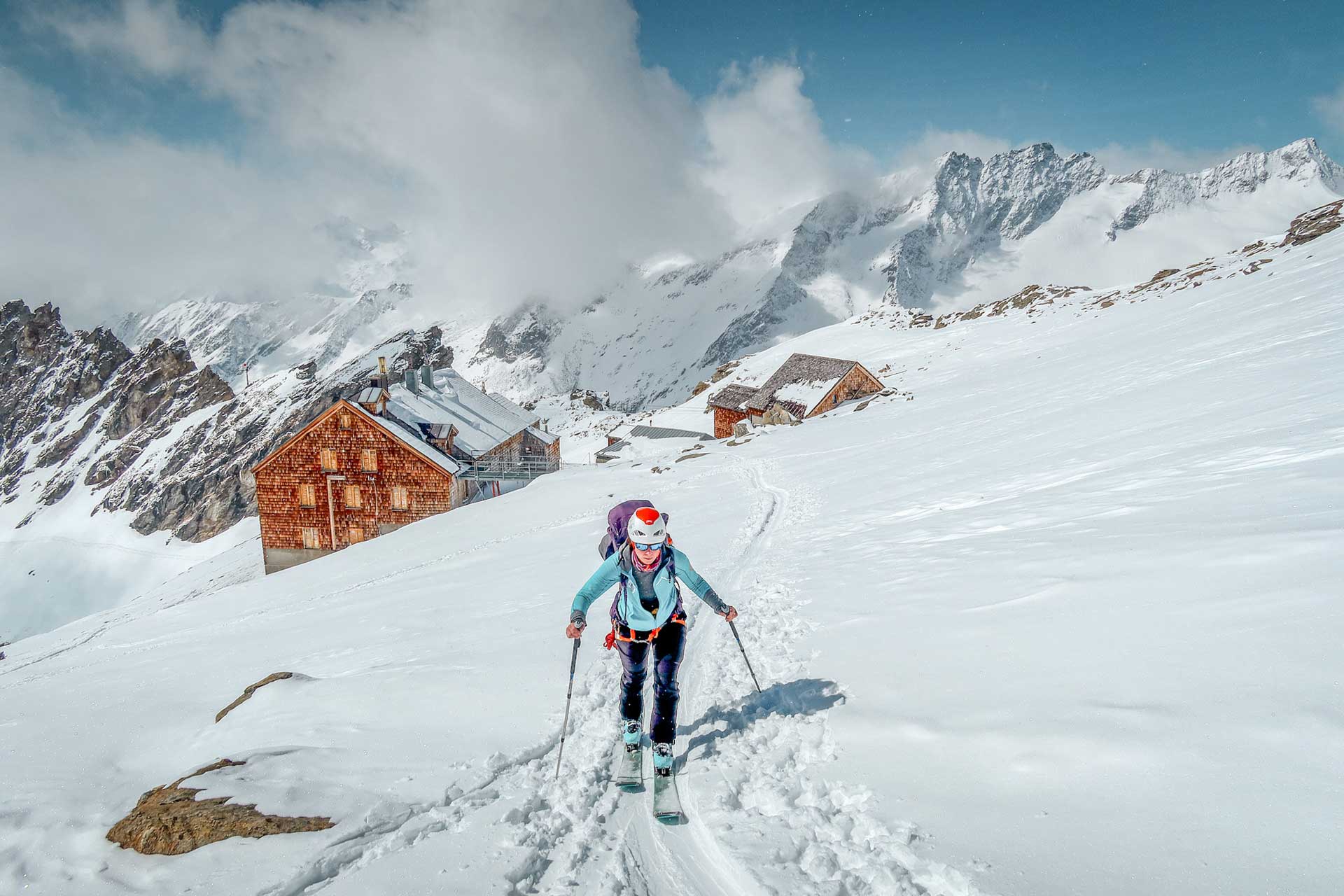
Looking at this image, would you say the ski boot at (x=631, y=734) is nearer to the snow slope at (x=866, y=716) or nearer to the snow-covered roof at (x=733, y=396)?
the snow slope at (x=866, y=716)

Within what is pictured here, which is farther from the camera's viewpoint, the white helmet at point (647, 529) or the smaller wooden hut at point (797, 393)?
the smaller wooden hut at point (797, 393)

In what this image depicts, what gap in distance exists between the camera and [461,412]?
134 feet

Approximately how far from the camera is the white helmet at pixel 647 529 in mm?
5191

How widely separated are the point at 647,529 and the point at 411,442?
30.6 m

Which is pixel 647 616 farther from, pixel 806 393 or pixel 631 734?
pixel 806 393

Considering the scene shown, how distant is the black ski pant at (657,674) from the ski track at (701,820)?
0.53 metres

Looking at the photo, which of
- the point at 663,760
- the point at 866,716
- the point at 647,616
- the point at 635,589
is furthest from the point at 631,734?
the point at 866,716

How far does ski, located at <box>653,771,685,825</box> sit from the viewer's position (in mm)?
4793

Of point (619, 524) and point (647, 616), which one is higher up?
point (619, 524)

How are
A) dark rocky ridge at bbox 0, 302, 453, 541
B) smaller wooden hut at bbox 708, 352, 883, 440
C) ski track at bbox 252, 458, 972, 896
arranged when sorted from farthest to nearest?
dark rocky ridge at bbox 0, 302, 453, 541 < smaller wooden hut at bbox 708, 352, 883, 440 < ski track at bbox 252, 458, 972, 896

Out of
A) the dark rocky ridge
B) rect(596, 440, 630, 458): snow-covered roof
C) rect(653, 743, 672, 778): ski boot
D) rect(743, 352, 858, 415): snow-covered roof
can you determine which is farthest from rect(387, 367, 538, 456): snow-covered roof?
the dark rocky ridge

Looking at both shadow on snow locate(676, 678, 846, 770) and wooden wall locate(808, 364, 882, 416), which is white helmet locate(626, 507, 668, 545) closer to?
shadow on snow locate(676, 678, 846, 770)

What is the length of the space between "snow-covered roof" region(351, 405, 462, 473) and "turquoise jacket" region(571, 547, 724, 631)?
29165 mm

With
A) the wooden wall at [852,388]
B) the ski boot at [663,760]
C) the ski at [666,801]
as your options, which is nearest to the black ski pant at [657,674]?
the ski boot at [663,760]
